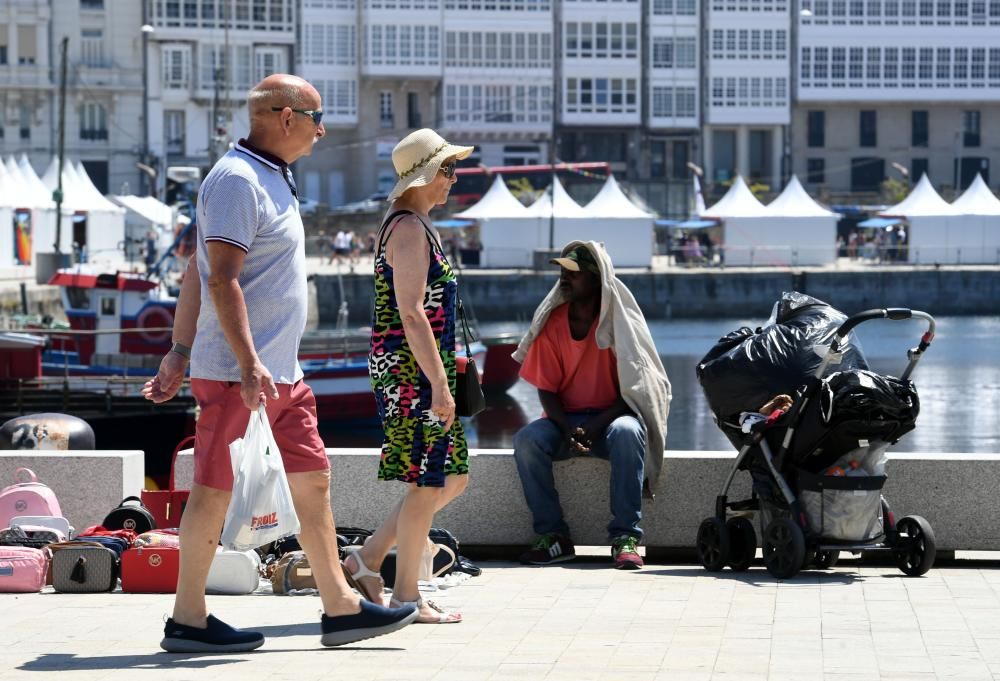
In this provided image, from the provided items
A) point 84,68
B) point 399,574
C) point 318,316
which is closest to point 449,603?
point 399,574

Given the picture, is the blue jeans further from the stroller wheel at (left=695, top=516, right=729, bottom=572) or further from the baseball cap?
the baseball cap

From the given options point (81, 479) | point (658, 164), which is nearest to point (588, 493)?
point (81, 479)

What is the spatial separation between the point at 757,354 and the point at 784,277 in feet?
167

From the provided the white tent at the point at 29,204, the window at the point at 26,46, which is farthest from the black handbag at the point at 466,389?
the window at the point at 26,46

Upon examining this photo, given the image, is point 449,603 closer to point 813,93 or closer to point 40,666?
point 40,666

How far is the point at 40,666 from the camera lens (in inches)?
210

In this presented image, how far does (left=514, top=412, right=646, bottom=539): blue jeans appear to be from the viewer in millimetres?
7684

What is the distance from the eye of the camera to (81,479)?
26.7ft

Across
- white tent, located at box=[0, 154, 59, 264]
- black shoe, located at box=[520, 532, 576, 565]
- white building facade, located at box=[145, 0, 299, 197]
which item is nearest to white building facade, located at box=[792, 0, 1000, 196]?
white building facade, located at box=[145, 0, 299, 197]

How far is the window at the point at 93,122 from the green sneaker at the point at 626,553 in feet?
247

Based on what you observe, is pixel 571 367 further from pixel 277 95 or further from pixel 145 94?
pixel 145 94

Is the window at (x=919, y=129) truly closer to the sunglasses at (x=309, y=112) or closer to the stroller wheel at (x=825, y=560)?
the stroller wheel at (x=825, y=560)

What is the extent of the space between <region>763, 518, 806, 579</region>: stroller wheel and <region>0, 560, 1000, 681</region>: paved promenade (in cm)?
9

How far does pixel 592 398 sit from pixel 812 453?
1139 millimetres
